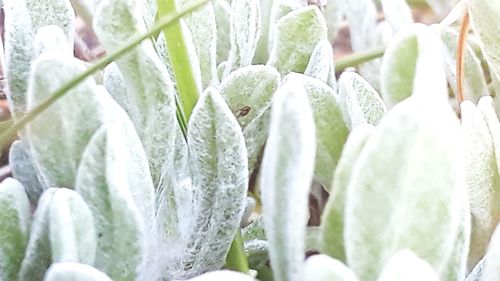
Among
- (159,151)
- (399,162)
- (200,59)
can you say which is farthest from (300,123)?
(200,59)

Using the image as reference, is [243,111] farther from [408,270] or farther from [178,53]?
[408,270]

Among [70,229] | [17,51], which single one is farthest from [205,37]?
[70,229]

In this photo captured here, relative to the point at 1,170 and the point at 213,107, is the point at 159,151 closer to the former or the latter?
the point at 213,107

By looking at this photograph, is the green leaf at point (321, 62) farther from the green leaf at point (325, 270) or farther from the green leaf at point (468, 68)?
the green leaf at point (325, 270)

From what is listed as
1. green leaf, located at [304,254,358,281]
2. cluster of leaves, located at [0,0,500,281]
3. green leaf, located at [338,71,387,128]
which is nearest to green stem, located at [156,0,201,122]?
cluster of leaves, located at [0,0,500,281]

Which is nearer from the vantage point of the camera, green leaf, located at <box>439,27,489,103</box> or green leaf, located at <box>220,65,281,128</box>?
green leaf, located at <box>220,65,281,128</box>

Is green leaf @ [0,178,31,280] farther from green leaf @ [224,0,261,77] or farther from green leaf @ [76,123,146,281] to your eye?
green leaf @ [224,0,261,77]
